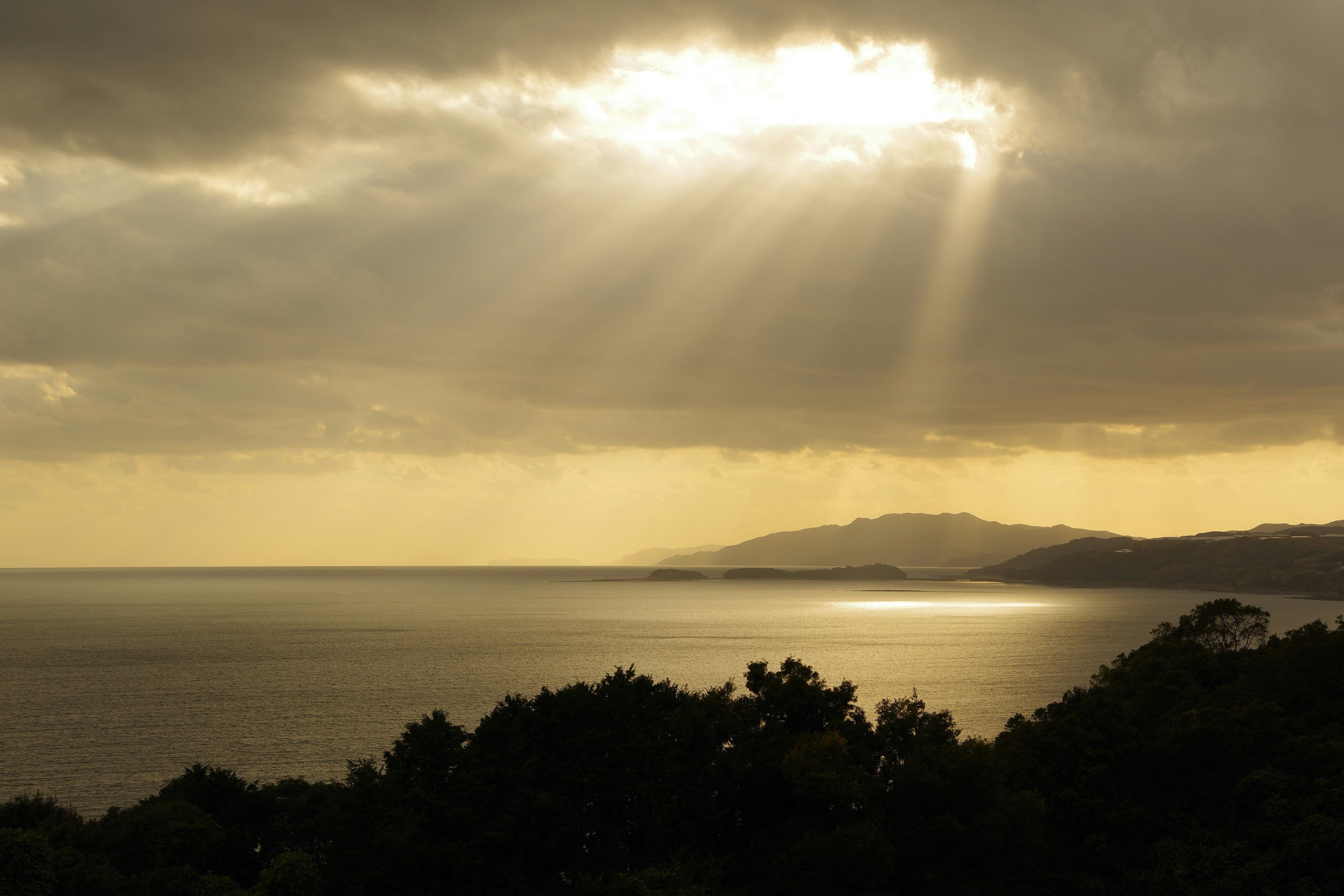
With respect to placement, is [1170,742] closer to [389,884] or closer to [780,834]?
[780,834]

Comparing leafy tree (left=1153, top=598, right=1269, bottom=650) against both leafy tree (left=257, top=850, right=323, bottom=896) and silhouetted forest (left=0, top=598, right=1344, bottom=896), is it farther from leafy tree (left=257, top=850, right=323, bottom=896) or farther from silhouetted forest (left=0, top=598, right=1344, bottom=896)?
leafy tree (left=257, top=850, right=323, bottom=896)

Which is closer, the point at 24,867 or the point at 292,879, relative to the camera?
the point at 292,879

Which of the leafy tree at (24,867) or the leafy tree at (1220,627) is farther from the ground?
the leafy tree at (1220,627)

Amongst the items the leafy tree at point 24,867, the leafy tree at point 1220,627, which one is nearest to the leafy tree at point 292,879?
the leafy tree at point 24,867

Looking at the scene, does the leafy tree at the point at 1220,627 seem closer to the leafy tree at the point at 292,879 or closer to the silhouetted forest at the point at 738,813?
the silhouetted forest at the point at 738,813

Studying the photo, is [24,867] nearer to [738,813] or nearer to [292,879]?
[292,879]

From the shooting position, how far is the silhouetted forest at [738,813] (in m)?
43.6

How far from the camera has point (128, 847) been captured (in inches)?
1807

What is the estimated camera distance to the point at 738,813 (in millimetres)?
50875

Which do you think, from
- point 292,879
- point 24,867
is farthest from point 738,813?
point 24,867

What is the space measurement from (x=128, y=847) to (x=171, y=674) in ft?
433

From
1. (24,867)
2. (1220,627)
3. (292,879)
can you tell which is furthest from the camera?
(1220,627)

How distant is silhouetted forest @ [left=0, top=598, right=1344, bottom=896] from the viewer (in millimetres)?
43562

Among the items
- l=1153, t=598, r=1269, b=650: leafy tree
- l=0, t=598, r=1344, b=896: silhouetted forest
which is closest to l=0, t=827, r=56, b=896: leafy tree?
l=0, t=598, r=1344, b=896: silhouetted forest
